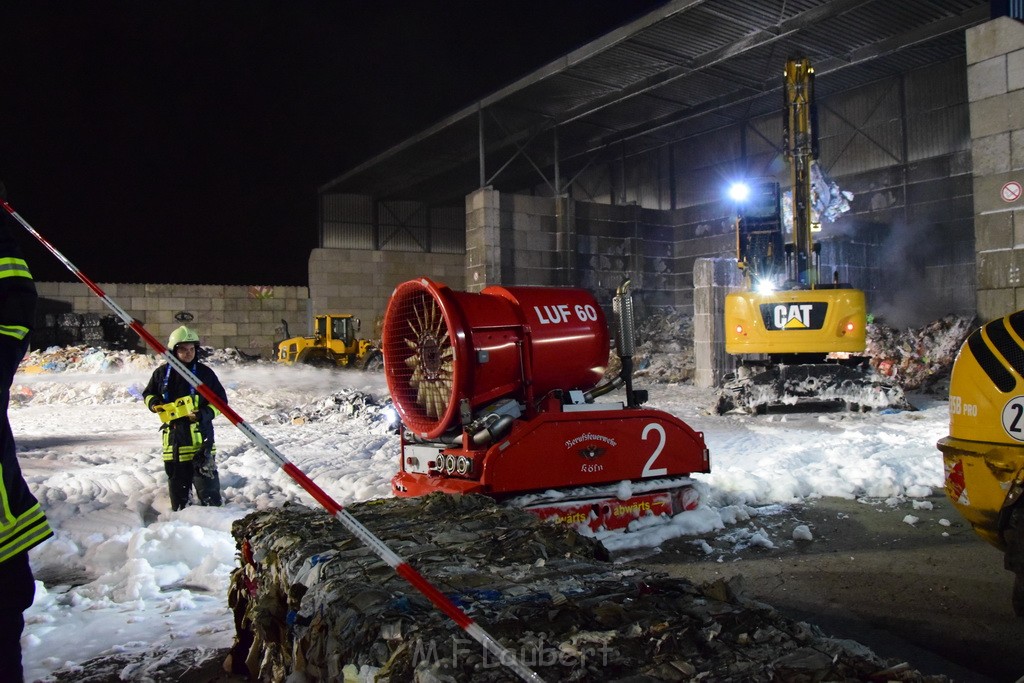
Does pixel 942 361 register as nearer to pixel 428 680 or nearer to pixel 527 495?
pixel 527 495

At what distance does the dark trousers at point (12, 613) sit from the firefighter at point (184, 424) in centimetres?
360

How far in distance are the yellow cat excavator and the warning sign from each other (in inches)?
87.6

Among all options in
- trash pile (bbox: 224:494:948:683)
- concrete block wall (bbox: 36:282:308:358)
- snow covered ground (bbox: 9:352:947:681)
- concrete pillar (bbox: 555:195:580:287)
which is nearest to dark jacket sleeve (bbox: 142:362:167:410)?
snow covered ground (bbox: 9:352:947:681)

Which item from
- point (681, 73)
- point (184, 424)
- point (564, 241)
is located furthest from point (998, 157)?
point (184, 424)

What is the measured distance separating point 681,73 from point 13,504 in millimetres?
15664

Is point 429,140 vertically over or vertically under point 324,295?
over

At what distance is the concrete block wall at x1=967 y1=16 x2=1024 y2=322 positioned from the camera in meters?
10.1

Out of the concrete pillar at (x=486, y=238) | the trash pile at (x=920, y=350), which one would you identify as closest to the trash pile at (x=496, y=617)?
the trash pile at (x=920, y=350)

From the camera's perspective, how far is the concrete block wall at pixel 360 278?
25953mm

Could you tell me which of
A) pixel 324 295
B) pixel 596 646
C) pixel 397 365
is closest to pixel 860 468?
pixel 397 365

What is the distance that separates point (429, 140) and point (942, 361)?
13663 millimetres

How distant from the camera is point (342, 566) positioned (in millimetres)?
2574

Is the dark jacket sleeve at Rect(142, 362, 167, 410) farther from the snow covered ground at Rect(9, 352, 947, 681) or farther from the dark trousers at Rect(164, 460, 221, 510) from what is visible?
the snow covered ground at Rect(9, 352, 947, 681)

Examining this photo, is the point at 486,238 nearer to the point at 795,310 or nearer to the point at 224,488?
the point at 795,310
